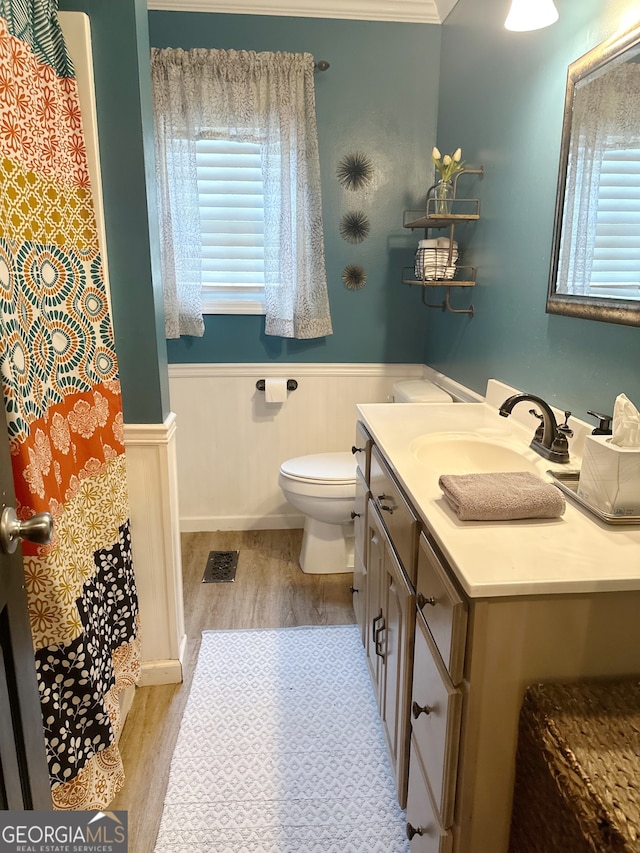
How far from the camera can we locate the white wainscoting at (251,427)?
10.1 ft

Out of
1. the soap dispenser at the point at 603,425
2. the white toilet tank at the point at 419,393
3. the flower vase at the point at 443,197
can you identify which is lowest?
the white toilet tank at the point at 419,393

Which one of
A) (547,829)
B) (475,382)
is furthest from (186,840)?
(475,382)

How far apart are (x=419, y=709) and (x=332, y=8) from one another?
2863 mm

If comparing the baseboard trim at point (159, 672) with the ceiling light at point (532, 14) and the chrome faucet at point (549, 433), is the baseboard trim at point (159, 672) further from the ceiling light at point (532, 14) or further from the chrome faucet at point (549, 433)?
the ceiling light at point (532, 14)

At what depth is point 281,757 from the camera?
1757 mm

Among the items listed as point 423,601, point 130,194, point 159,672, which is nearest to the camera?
point 423,601

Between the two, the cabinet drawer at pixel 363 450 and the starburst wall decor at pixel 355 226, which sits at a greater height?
the starburst wall decor at pixel 355 226

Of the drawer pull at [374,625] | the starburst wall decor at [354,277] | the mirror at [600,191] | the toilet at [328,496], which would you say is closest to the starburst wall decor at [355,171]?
the starburst wall decor at [354,277]

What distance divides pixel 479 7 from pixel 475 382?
4.70 ft

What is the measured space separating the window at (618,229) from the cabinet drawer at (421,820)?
→ 46.0 inches

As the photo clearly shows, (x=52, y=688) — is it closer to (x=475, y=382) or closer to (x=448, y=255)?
(x=475, y=382)

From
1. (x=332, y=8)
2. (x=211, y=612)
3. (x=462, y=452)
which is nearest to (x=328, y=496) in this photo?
(x=211, y=612)

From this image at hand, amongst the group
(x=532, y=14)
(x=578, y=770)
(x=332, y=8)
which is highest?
(x=332, y=8)

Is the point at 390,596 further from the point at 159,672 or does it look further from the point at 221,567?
the point at 221,567
